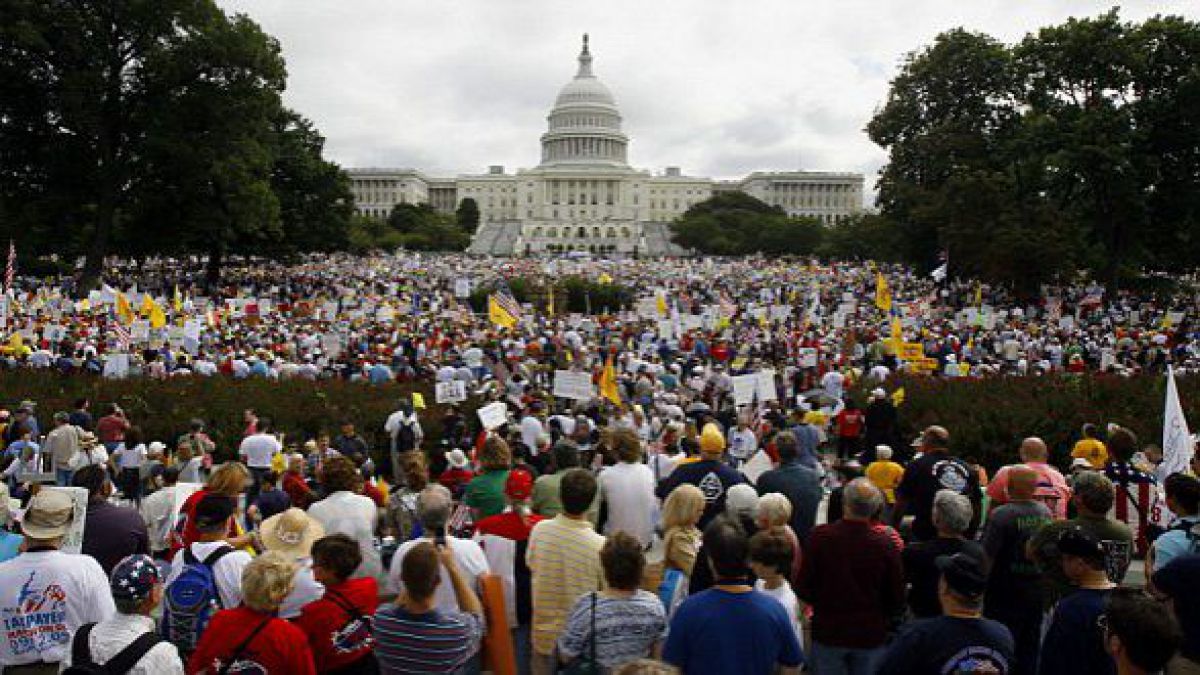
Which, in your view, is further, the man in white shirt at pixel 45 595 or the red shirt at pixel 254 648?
the man in white shirt at pixel 45 595

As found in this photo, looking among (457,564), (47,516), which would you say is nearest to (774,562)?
(457,564)

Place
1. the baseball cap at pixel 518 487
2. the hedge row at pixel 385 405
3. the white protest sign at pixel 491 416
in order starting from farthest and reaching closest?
the hedge row at pixel 385 405
the white protest sign at pixel 491 416
the baseball cap at pixel 518 487

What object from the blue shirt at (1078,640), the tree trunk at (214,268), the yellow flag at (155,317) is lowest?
the blue shirt at (1078,640)

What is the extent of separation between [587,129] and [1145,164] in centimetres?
11182

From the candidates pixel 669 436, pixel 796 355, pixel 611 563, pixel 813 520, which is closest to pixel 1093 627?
pixel 611 563

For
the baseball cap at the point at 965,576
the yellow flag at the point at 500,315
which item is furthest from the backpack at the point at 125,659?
the yellow flag at the point at 500,315

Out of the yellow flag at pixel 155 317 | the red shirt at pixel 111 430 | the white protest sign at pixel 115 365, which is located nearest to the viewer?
the red shirt at pixel 111 430

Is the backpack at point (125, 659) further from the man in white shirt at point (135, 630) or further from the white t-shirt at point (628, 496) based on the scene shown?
the white t-shirt at point (628, 496)

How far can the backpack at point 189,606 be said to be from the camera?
13.9 feet

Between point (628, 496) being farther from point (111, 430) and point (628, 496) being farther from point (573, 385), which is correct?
point (111, 430)

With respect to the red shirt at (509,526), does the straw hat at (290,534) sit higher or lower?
higher

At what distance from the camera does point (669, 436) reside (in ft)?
30.1

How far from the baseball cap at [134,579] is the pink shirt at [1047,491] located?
479 centimetres

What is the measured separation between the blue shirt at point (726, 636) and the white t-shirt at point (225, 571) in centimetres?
203
